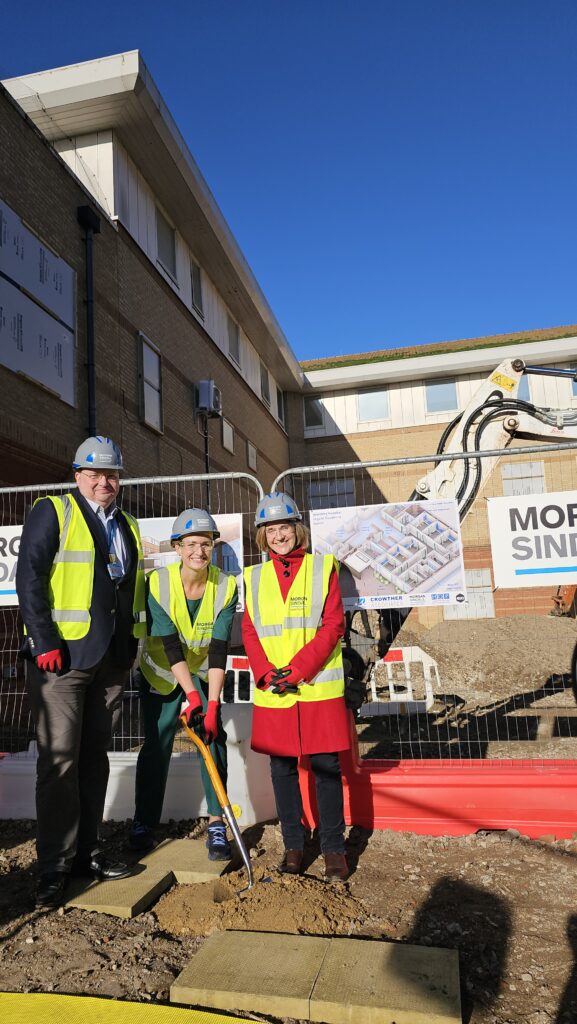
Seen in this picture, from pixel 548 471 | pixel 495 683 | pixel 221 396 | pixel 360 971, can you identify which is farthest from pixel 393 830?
pixel 548 471

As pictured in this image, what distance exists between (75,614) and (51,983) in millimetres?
1717

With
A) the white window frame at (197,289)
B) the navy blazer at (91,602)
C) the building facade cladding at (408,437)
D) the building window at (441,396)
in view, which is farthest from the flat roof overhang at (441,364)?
the navy blazer at (91,602)

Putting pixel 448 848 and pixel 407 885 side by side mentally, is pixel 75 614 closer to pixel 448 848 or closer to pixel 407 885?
pixel 407 885

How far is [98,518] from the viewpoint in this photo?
4160 mm

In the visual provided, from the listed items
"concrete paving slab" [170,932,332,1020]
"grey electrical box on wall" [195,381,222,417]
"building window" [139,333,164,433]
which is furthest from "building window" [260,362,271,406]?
"concrete paving slab" [170,932,332,1020]

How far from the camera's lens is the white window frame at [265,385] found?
901 inches

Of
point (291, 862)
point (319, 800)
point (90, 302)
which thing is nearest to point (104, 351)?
point (90, 302)

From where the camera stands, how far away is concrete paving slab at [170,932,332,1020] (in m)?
2.64

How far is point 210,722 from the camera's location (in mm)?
4195

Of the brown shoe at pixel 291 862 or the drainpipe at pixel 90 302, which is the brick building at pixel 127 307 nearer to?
the drainpipe at pixel 90 302

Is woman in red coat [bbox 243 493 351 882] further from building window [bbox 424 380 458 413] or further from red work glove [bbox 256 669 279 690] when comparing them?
building window [bbox 424 380 458 413]

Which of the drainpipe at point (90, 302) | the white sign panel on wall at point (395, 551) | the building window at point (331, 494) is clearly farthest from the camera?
the building window at point (331, 494)

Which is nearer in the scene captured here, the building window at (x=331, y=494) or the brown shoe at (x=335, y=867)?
the brown shoe at (x=335, y=867)

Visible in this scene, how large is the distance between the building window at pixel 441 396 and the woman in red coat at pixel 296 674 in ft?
70.2
